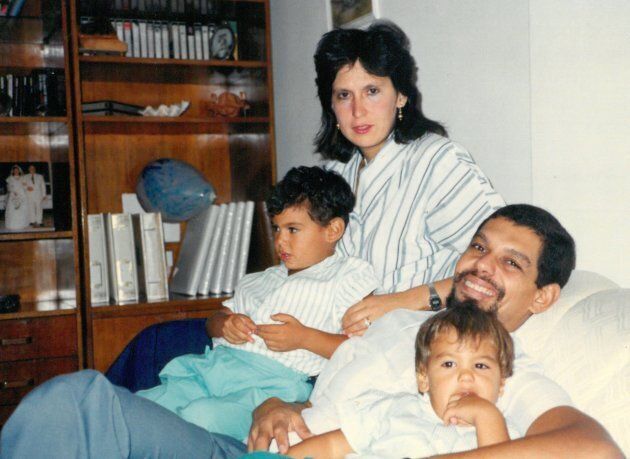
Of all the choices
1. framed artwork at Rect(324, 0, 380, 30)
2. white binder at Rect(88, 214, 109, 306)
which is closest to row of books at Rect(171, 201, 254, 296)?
white binder at Rect(88, 214, 109, 306)

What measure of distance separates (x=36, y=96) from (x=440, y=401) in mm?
2410

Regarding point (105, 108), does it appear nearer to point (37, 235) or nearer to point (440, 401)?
point (37, 235)

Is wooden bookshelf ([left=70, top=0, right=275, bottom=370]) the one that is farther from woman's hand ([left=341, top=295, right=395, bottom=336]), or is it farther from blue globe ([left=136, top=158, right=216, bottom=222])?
woman's hand ([left=341, top=295, right=395, bottom=336])

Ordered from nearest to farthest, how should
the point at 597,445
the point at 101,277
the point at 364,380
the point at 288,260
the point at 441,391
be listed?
the point at 597,445
the point at 441,391
the point at 364,380
the point at 288,260
the point at 101,277

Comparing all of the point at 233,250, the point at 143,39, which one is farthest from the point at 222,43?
the point at 233,250

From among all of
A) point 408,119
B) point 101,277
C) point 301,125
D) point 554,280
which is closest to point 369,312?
point 554,280

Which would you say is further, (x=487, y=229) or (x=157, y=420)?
(x=487, y=229)

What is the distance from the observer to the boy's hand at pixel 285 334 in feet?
5.62

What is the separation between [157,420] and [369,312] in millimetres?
628

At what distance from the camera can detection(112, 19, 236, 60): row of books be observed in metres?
3.11

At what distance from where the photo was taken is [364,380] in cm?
138

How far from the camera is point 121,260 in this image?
3012 millimetres

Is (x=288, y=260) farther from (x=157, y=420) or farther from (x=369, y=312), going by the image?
(x=157, y=420)

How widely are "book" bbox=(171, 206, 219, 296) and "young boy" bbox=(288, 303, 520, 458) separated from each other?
1.89 m
